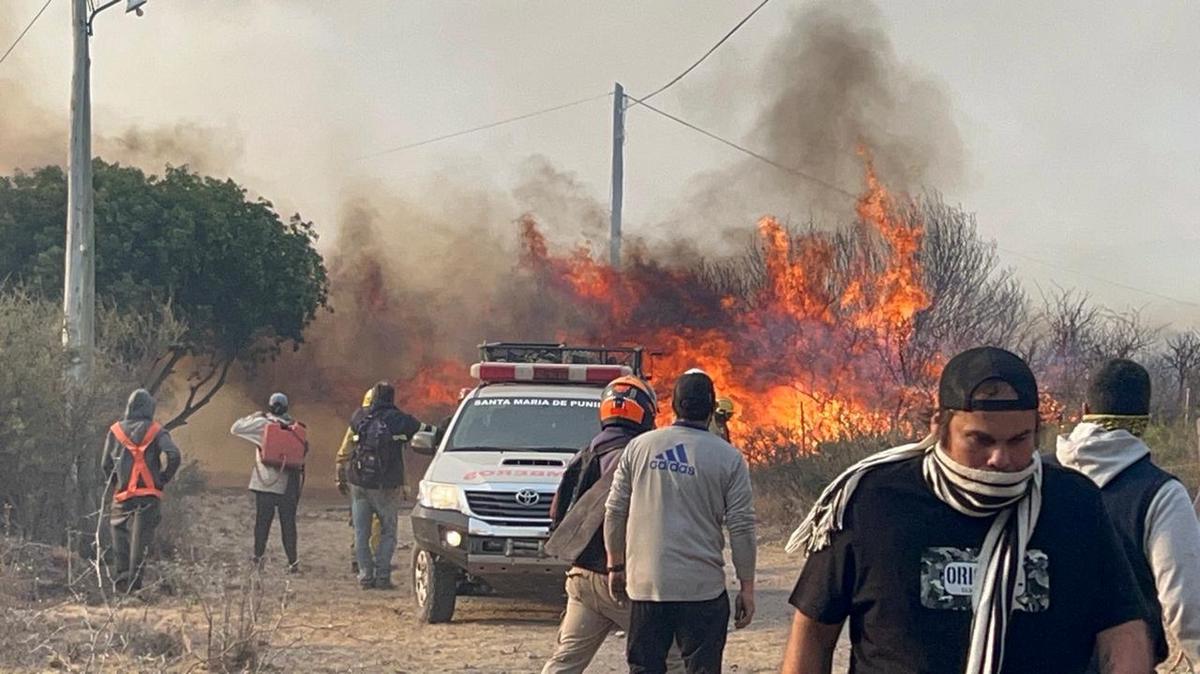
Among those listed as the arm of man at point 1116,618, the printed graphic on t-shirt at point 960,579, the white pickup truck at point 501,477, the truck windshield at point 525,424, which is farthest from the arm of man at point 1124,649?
the truck windshield at point 525,424

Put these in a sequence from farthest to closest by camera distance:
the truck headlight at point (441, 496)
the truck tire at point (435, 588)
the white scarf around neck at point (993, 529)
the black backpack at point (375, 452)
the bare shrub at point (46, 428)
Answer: the bare shrub at point (46, 428) < the black backpack at point (375, 452) < the truck tire at point (435, 588) < the truck headlight at point (441, 496) < the white scarf around neck at point (993, 529)

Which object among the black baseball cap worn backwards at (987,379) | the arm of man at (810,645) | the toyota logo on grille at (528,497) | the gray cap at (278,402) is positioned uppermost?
the black baseball cap worn backwards at (987,379)

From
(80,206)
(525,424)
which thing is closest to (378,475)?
(525,424)

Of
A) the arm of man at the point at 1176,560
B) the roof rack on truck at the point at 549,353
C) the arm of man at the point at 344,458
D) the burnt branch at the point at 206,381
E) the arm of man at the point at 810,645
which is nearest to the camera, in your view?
the arm of man at the point at 810,645

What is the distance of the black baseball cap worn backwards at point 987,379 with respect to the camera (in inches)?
123

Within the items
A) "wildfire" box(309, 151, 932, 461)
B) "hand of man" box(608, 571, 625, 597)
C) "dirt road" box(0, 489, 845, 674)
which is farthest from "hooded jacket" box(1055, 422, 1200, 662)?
"wildfire" box(309, 151, 932, 461)

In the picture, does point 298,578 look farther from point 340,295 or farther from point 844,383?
point 340,295

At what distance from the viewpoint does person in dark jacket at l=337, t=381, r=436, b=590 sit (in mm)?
13547

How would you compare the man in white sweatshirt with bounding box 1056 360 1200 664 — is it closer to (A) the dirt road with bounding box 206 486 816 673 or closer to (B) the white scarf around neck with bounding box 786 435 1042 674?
(B) the white scarf around neck with bounding box 786 435 1042 674

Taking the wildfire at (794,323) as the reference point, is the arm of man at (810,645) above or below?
below

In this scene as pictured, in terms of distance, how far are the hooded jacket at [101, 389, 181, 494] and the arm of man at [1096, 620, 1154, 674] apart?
10061 mm

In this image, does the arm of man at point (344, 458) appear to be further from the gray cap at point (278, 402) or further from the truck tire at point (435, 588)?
the truck tire at point (435, 588)

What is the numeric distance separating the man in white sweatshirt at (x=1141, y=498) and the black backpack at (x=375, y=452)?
9.58 metres

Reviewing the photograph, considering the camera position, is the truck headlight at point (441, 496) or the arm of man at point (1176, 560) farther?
the truck headlight at point (441, 496)
